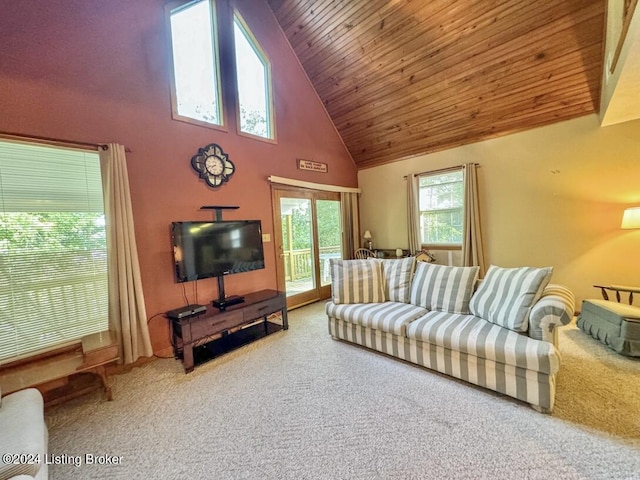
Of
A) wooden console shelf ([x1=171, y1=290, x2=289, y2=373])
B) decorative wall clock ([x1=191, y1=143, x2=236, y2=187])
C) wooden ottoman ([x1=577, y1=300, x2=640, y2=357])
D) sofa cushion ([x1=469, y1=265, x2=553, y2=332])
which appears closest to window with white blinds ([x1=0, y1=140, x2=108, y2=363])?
wooden console shelf ([x1=171, y1=290, x2=289, y2=373])

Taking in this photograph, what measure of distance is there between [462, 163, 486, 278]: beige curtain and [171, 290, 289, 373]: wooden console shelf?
3066mm

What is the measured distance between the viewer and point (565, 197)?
366 centimetres

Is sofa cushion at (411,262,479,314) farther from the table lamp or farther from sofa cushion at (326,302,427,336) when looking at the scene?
the table lamp

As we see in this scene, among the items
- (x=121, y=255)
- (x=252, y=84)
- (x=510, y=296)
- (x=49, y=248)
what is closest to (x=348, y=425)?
(x=510, y=296)

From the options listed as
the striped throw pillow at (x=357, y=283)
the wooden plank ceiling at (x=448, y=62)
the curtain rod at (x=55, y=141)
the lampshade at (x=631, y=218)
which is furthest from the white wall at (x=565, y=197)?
the curtain rod at (x=55, y=141)

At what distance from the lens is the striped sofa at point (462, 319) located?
1.87m

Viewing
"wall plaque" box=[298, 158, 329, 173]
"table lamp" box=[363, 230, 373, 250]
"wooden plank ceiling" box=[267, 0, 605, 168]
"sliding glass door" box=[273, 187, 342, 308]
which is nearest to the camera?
"wooden plank ceiling" box=[267, 0, 605, 168]

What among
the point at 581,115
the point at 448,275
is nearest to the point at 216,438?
the point at 448,275

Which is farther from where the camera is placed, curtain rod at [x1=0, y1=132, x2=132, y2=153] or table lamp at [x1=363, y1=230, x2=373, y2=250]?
table lamp at [x1=363, y1=230, x2=373, y2=250]

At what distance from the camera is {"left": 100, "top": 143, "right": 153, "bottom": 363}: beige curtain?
2.52 m

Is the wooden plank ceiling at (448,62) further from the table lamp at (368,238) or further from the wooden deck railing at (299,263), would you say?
the wooden deck railing at (299,263)

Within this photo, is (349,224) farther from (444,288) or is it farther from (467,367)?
(467,367)

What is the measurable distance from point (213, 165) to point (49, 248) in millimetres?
1774

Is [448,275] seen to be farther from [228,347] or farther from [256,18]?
[256,18]
